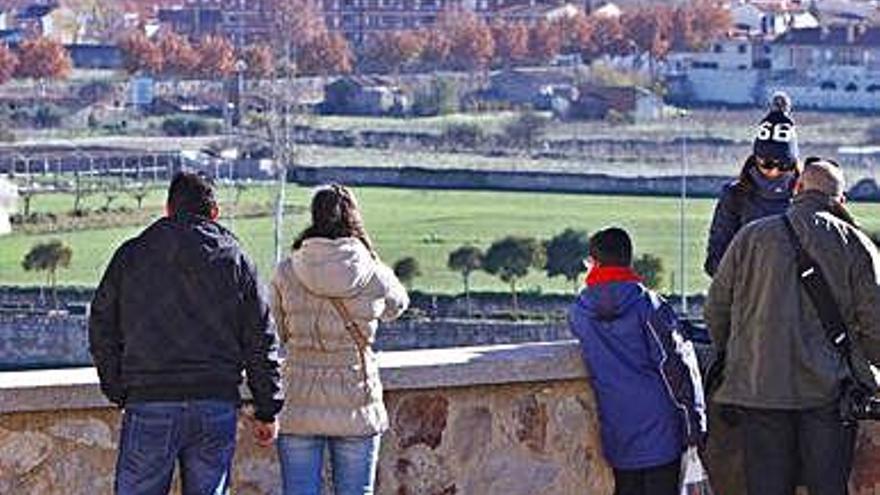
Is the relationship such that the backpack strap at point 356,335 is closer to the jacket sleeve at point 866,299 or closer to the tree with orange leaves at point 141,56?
the jacket sleeve at point 866,299

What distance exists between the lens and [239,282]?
5355 millimetres

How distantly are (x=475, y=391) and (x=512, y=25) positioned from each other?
80.7 metres

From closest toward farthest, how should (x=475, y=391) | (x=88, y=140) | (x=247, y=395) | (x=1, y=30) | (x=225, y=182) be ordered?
1. (x=247, y=395)
2. (x=475, y=391)
3. (x=225, y=182)
4. (x=88, y=140)
5. (x=1, y=30)

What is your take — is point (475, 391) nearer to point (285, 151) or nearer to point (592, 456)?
point (592, 456)

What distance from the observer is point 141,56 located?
3233 inches

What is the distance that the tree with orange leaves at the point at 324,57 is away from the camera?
8244 centimetres

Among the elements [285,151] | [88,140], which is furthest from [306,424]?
[88,140]

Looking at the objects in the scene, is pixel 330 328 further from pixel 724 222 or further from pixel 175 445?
pixel 724 222

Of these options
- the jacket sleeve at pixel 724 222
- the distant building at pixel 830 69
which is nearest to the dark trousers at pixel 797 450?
the jacket sleeve at pixel 724 222

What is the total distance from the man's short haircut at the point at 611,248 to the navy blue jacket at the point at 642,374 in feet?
0.18

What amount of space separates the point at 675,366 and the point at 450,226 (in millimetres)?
45741

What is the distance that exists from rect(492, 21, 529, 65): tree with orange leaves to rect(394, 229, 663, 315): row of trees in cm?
4025

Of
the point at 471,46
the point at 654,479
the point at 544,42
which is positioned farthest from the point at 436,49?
the point at 654,479

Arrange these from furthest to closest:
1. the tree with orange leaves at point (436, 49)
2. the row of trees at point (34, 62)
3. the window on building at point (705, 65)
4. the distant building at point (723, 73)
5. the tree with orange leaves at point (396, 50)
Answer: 1. the tree with orange leaves at point (396, 50)
2. the tree with orange leaves at point (436, 49)
3. the row of trees at point (34, 62)
4. the window on building at point (705, 65)
5. the distant building at point (723, 73)
